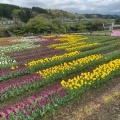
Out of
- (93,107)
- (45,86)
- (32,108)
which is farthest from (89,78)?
(32,108)

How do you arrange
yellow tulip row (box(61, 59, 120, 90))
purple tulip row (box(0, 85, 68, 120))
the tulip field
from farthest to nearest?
yellow tulip row (box(61, 59, 120, 90)) < the tulip field < purple tulip row (box(0, 85, 68, 120))

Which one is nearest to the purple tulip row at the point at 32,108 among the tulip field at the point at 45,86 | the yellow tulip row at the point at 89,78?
the tulip field at the point at 45,86

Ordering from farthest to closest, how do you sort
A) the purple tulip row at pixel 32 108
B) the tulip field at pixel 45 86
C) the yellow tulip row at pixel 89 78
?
the yellow tulip row at pixel 89 78 < the tulip field at pixel 45 86 < the purple tulip row at pixel 32 108

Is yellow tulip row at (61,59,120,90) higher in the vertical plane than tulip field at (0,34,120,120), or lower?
higher

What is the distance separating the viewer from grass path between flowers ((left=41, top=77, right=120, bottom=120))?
7996 mm

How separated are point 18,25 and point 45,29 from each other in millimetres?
11941

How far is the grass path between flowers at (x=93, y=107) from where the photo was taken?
800 centimetres

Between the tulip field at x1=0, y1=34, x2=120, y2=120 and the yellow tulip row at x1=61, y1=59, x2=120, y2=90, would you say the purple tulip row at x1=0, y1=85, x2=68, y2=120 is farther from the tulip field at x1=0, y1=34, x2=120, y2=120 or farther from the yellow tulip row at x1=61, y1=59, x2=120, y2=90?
the yellow tulip row at x1=61, y1=59, x2=120, y2=90

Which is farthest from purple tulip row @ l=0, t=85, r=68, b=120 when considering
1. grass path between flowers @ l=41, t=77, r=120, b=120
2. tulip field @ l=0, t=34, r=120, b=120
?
grass path between flowers @ l=41, t=77, r=120, b=120

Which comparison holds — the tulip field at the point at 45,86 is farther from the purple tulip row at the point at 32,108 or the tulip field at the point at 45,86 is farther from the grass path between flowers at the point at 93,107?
the grass path between flowers at the point at 93,107

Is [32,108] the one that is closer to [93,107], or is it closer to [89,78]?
[93,107]

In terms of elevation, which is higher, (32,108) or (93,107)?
(32,108)

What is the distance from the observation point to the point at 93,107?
28.5 feet

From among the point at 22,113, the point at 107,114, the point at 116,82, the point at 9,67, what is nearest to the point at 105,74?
the point at 116,82
